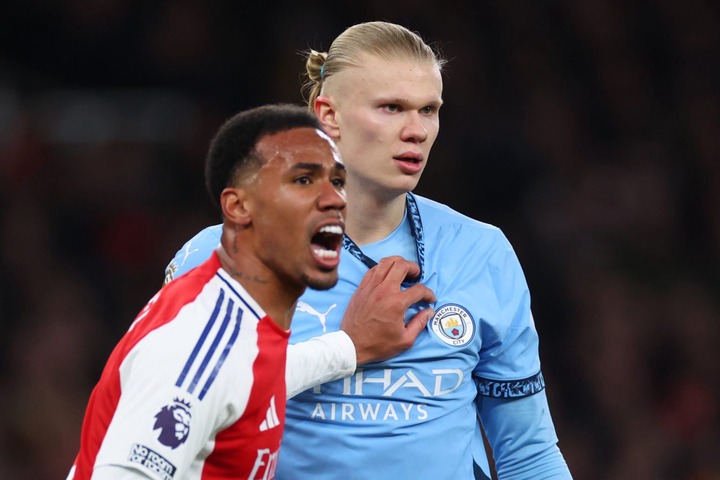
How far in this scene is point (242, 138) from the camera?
8.05 feet

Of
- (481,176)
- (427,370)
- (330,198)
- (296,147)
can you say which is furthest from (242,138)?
(481,176)

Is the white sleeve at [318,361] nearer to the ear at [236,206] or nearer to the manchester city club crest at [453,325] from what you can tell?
the manchester city club crest at [453,325]

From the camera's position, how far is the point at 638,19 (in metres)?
7.91

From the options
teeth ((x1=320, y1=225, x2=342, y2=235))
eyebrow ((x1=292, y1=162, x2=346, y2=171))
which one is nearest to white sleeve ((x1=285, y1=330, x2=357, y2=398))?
teeth ((x1=320, y1=225, x2=342, y2=235))

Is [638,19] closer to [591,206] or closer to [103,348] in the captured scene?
[591,206]

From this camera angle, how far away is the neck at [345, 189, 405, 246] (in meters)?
3.01

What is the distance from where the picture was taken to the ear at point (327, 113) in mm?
2984

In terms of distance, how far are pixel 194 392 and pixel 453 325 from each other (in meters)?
0.96

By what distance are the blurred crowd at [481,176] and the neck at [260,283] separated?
4106 millimetres

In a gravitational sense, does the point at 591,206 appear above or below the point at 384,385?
above

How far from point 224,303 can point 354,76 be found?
90 centimetres

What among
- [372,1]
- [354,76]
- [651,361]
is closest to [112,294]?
[372,1]

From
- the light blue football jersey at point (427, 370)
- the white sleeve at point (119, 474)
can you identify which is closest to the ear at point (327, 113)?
the light blue football jersey at point (427, 370)

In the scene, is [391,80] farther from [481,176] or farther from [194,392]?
[481,176]
